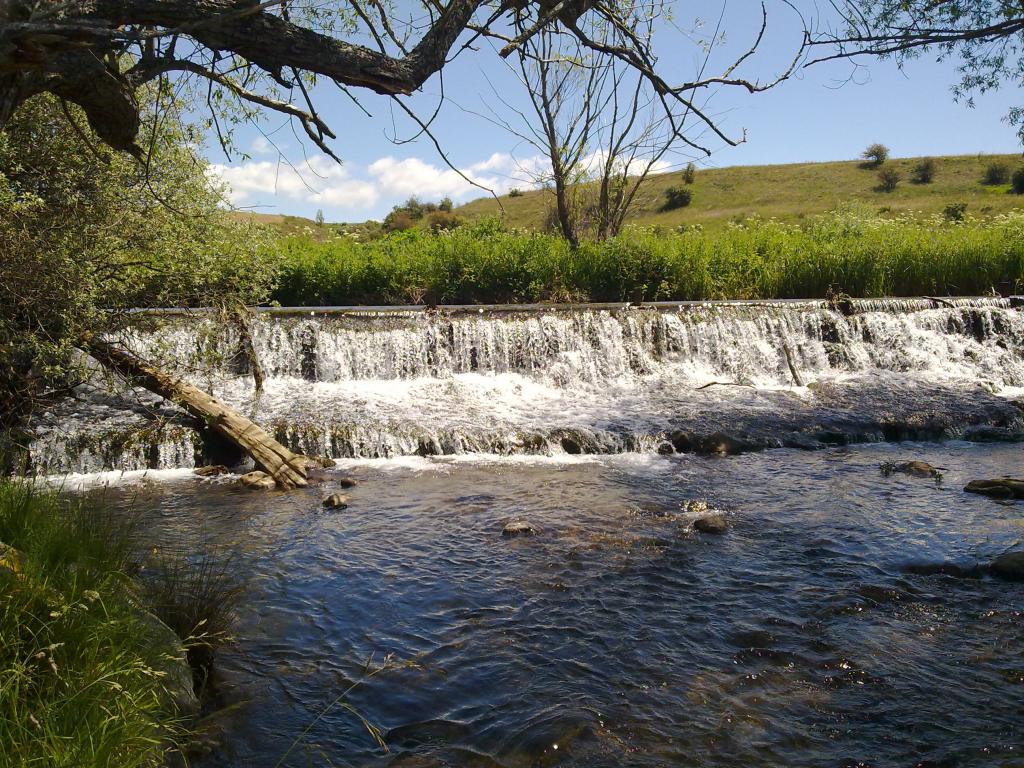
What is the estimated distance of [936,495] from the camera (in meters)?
9.15

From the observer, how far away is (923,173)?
203 ft

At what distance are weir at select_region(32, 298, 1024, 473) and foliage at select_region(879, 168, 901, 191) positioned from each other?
48.6 meters

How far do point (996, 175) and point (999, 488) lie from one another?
59012 mm

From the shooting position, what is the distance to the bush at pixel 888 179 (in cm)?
6112

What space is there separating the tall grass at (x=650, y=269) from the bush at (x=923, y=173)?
45.8 metres

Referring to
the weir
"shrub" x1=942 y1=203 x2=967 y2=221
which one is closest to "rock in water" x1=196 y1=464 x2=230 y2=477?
the weir

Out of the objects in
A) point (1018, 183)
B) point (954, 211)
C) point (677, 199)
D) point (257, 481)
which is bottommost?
point (257, 481)

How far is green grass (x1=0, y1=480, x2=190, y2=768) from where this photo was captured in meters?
2.87

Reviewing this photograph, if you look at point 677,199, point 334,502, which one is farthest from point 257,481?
point 677,199

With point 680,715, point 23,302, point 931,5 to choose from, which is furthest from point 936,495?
point 23,302

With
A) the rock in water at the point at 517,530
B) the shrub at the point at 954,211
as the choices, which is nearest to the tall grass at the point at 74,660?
the rock in water at the point at 517,530

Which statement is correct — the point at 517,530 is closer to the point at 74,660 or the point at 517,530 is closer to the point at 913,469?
the point at 74,660

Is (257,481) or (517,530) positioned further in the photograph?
(257,481)

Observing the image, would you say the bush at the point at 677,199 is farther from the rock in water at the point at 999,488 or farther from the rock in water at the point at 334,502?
the rock in water at the point at 334,502
